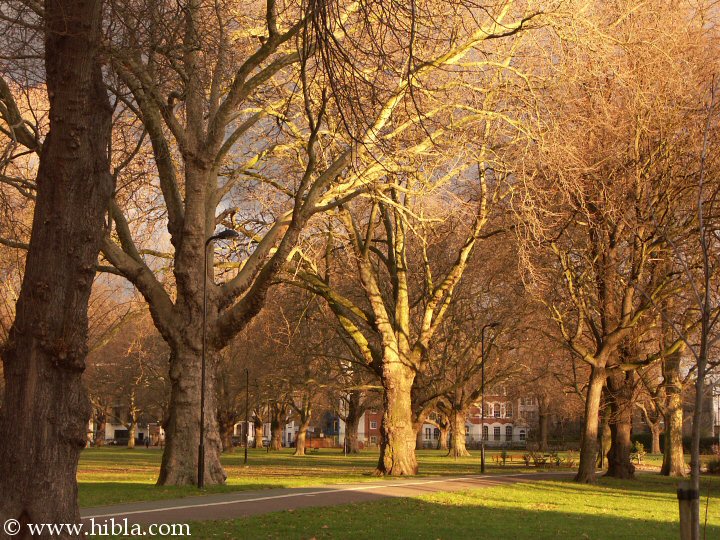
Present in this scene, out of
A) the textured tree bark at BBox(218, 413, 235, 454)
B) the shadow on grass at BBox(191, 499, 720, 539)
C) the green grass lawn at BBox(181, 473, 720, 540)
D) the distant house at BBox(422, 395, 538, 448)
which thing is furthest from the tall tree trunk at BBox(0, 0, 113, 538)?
the distant house at BBox(422, 395, 538, 448)

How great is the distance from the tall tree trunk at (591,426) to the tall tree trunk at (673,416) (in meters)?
5.38

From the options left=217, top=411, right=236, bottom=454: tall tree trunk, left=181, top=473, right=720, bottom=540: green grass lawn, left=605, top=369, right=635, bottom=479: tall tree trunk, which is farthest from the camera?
left=217, top=411, right=236, bottom=454: tall tree trunk

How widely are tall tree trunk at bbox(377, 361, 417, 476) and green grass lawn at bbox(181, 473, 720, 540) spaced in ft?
18.0

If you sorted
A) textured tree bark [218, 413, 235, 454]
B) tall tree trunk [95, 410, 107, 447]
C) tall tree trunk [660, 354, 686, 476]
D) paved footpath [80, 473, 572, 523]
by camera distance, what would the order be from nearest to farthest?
Result: paved footpath [80, 473, 572, 523] < tall tree trunk [660, 354, 686, 476] < textured tree bark [218, 413, 235, 454] < tall tree trunk [95, 410, 107, 447]

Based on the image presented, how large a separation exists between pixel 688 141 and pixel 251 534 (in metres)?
18.9

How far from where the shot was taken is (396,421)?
31406 mm

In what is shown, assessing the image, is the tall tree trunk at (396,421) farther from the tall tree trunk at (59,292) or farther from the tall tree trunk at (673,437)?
the tall tree trunk at (59,292)

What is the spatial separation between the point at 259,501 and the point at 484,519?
5.20 m

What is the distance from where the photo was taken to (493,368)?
54.2m

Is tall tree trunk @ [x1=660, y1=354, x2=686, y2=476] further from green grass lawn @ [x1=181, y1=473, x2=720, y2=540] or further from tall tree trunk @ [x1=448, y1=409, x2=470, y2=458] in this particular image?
tall tree trunk @ [x1=448, y1=409, x2=470, y2=458]

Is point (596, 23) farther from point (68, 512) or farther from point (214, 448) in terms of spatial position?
point (68, 512)

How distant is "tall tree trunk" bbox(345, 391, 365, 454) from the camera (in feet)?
208

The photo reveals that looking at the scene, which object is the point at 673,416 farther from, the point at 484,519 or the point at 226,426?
the point at 226,426

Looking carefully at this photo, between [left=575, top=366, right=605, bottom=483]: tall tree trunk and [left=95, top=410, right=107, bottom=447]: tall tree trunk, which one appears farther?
[left=95, top=410, right=107, bottom=447]: tall tree trunk
